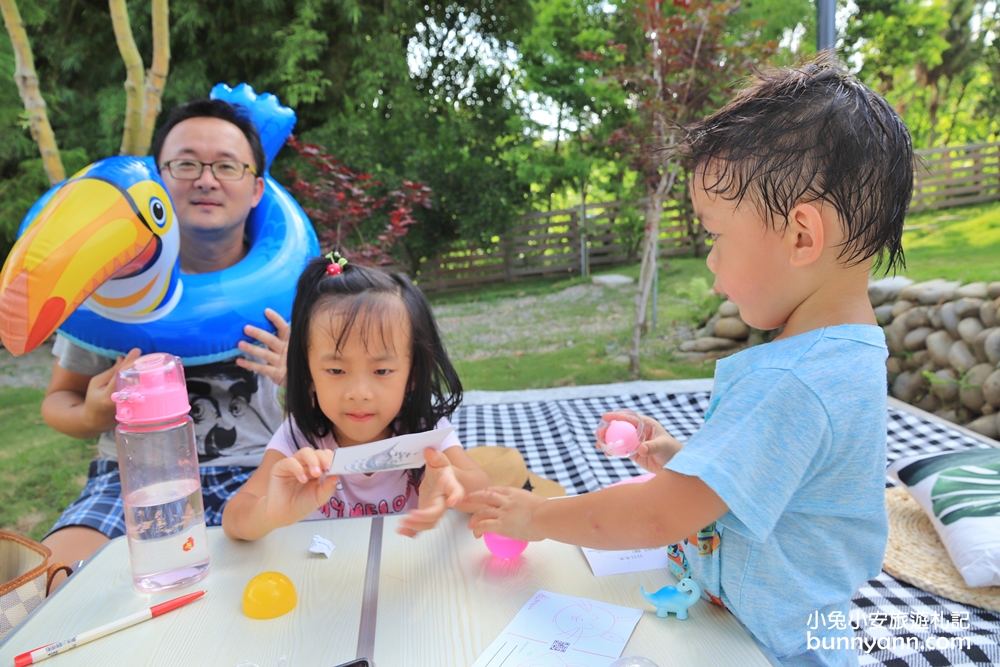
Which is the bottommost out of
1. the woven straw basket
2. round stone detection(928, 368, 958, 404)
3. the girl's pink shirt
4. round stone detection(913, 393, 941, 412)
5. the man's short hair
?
round stone detection(913, 393, 941, 412)

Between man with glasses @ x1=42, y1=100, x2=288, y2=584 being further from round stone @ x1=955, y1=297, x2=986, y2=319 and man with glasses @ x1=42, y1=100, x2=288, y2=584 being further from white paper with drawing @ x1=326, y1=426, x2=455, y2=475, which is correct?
round stone @ x1=955, y1=297, x2=986, y2=319

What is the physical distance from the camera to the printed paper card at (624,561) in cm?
93

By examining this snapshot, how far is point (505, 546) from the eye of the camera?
3.13ft

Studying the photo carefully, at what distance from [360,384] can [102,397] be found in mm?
729

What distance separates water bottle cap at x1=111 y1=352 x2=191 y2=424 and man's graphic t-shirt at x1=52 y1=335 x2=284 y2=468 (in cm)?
84

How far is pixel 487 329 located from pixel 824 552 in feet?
12.5

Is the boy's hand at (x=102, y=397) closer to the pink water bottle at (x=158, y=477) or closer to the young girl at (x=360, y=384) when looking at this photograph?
the young girl at (x=360, y=384)

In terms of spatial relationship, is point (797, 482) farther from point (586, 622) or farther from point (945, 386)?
point (945, 386)

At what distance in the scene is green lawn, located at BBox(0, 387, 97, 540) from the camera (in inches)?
107

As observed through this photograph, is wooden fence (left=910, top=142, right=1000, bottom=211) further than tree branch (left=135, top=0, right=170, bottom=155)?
Yes

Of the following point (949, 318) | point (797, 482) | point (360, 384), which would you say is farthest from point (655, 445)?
point (949, 318)

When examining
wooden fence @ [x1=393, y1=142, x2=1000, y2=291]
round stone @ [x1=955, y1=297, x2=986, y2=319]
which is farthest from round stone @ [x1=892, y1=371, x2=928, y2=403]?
wooden fence @ [x1=393, y1=142, x2=1000, y2=291]

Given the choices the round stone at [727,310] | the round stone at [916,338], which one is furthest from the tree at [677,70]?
the round stone at [916,338]

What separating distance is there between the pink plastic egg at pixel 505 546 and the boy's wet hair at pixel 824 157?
56 cm
